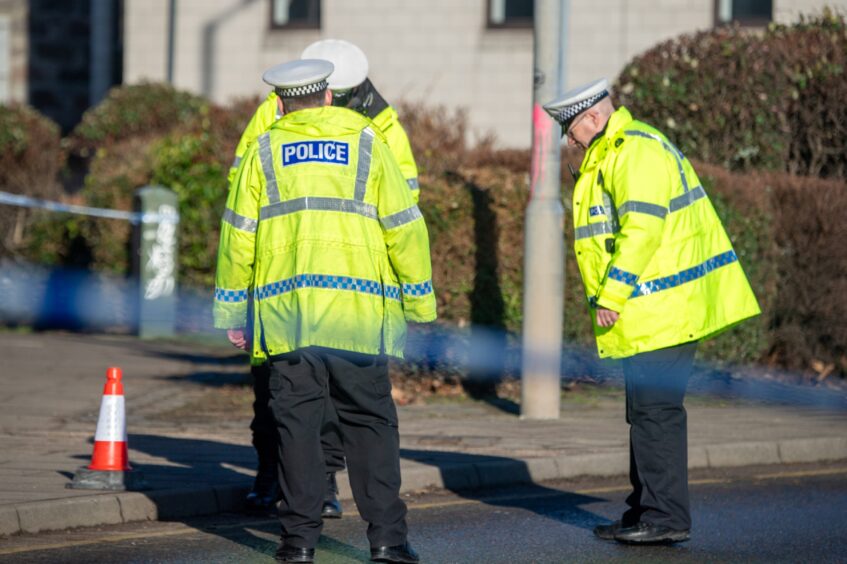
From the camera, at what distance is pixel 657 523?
651 cm

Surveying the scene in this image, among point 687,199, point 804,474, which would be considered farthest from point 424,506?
point 804,474

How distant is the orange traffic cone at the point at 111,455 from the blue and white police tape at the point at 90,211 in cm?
727

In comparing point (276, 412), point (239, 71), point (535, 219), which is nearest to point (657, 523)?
point (276, 412)

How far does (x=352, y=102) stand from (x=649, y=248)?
174 centimetres

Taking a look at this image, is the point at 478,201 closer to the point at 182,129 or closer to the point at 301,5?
the point at 182,129

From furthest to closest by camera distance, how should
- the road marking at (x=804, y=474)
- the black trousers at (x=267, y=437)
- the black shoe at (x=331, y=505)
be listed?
the road marking at (x=804, y=474), the black shoe at (x=331, y=505), the black trousers at (x=267, y=437)

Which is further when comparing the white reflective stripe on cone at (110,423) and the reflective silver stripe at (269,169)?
the white reflective stripe on cone at (110,423)

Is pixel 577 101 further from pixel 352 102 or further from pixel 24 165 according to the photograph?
pixel 24 165

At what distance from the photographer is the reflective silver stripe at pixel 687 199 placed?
6.43 meters

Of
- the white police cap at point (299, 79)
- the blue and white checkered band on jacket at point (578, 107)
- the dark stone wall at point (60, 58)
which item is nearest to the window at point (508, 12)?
the dark stone wall at point (60, 58)

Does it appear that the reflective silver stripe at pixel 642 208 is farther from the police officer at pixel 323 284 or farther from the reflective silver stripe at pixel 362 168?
the reflective silver stripe at pixel 362 168

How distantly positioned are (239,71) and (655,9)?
5302 millimetres

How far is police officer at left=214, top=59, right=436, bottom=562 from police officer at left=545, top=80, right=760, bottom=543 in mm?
891

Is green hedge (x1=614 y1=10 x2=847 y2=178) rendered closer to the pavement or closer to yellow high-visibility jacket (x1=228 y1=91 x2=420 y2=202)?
the pavement
